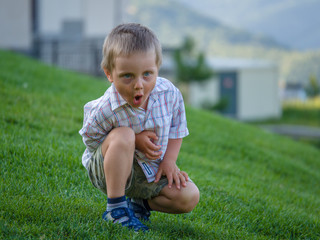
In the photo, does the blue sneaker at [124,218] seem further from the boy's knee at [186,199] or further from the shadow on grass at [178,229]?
the boy's knee at [186,199]

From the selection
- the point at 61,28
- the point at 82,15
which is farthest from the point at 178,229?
the point at 82,15

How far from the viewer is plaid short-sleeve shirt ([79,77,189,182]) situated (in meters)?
2.15

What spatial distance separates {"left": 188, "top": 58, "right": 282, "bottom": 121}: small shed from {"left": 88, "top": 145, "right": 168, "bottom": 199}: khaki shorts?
21.8 meters

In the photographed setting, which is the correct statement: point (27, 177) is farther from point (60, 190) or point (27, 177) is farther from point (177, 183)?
point (177, 183)

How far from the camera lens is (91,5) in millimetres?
14883

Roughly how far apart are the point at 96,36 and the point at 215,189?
12355 millimetres

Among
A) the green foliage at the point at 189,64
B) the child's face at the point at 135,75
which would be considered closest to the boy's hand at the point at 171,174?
the child's face at the point at 135,75

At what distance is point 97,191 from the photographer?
2.90 meters

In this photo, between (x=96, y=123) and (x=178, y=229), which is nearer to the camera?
(x=96, y=123)

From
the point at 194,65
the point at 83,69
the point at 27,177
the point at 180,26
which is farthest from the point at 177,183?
the point at 180,26

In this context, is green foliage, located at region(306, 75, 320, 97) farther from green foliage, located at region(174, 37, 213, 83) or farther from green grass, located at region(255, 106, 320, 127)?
green foliage, located at region(174, 37, 213, 83)

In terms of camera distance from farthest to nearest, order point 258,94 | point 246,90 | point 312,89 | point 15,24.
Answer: point 312,89 < point 258,94 < point 246,90 < point 15,24

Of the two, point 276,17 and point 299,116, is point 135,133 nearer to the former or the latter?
point 299,116

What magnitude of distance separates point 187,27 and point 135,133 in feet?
329
